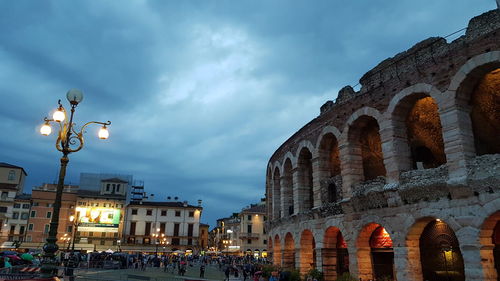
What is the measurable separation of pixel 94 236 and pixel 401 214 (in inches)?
2126

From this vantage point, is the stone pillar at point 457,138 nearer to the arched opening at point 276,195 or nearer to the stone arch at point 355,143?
the stone arch at point 355,143

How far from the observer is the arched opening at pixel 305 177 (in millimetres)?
22250

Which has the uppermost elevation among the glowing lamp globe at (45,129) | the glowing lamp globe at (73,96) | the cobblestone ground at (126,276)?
the glowing lamp globe at (73,96)

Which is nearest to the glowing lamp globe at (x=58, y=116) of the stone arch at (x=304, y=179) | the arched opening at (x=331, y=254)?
the arched opening at (x=331, y=254)

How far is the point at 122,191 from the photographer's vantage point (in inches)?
2539

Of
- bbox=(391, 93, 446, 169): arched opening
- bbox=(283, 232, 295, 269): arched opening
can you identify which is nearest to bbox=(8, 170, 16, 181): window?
bbox=(283, 232, 295, 269): arched opening

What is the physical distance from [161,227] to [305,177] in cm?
4522

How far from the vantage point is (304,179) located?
22.7 meters

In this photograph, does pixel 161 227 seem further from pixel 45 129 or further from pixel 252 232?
pixel 45 129

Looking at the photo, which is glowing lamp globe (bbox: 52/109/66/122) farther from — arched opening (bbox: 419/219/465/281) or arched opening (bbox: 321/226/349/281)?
arched opening (bbox: 419/219/465/281)

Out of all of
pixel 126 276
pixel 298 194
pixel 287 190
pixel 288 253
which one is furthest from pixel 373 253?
pixel 126 276

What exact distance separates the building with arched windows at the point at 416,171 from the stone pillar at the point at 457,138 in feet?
0.12

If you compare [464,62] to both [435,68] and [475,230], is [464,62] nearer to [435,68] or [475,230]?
[435,68]

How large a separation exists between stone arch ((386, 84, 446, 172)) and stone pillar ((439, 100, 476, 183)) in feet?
2.52
